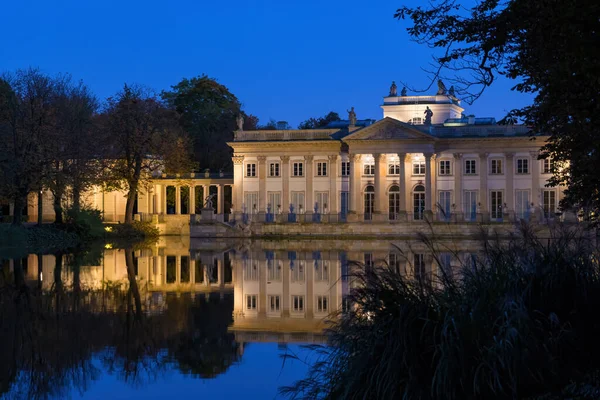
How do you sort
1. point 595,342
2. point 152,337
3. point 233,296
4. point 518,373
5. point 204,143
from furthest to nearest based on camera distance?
point 204,143, point 233,296, point 152,337, point 595,342, point 518,373

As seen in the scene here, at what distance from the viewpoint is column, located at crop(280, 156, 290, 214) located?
59.4m

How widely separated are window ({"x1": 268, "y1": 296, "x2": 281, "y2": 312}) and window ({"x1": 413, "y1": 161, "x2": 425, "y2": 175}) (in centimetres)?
3958

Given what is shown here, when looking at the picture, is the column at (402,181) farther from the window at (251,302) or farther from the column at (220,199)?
the window at (251,302)

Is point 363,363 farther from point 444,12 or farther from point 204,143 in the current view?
point 204,143

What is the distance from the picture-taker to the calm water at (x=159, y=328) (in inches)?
407

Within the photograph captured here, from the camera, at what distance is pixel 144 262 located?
31.5 metres

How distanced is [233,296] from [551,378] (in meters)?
12.2

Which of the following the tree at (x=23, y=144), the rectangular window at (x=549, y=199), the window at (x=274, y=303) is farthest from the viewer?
the rectangular window at (x=549, y=199)

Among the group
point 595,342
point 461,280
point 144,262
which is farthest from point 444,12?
point 144,262

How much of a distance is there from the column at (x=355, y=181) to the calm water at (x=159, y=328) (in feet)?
→ 97.4

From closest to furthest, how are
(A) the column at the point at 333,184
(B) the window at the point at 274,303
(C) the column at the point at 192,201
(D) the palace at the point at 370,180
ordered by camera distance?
(B) the window at the point at 274,303, (D) the palace at the point at 370,180, (A) the column at the point at 333,184, (C) the column at the point at 192,201

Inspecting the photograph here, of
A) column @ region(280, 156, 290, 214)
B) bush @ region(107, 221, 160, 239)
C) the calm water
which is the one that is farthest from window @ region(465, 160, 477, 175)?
the calm water

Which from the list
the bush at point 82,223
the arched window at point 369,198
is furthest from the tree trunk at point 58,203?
the arched window at point 369,198

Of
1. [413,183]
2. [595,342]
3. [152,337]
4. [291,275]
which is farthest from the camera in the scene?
[413,183]
